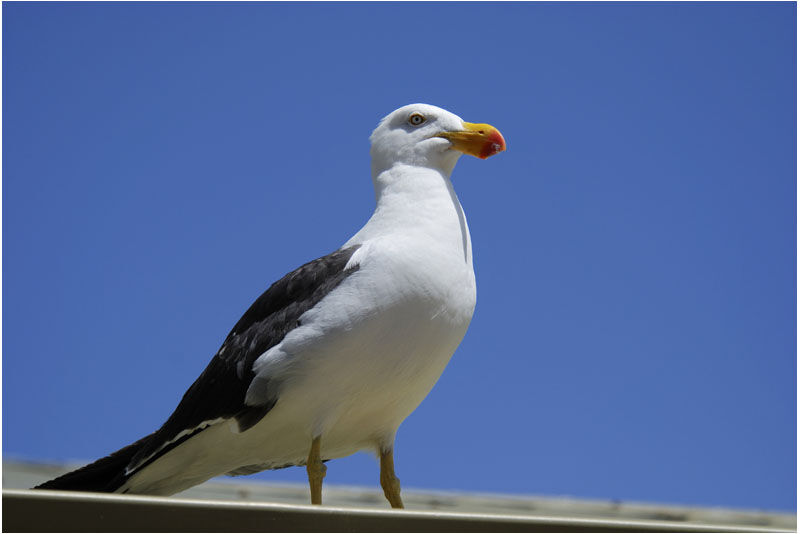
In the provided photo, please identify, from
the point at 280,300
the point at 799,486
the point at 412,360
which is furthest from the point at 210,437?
the point at 799,486

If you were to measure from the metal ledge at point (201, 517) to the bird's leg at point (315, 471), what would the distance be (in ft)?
4.90

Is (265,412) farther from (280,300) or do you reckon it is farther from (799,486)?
(799,486)

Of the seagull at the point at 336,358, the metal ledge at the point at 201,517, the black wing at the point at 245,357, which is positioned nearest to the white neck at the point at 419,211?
the seagull at the point at 336,358

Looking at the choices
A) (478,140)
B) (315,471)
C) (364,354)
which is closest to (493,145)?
(478,140)

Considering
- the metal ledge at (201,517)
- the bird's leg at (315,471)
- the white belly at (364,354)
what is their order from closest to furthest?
the metal ledge at (201,517)
the white belly at (364,354)
the bird's leg at (315,471)

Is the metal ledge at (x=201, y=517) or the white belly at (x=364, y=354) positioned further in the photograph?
the white belly at (x=364, y=354)

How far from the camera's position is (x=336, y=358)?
3.98 meters

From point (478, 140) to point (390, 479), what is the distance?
1749mm

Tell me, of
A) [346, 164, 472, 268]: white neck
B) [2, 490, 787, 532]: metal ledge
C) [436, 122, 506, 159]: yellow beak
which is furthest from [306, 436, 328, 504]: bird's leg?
[436, 122, 506, 159]: yellow beak

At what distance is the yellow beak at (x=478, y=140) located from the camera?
484 cm

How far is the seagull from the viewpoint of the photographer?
4.01 m

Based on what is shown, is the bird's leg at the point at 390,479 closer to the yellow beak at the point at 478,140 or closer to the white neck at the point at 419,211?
the white neck at the point at 419,211

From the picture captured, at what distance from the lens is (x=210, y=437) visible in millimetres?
4340

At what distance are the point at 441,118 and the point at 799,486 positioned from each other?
2419 millimetres
